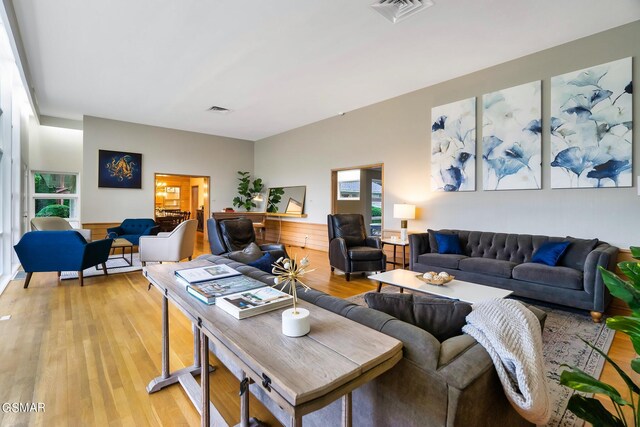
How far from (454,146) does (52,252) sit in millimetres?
6016

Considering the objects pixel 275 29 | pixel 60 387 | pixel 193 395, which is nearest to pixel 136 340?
pixel 60 387

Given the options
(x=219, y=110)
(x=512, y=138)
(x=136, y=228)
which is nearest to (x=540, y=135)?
(x=512, y=138)

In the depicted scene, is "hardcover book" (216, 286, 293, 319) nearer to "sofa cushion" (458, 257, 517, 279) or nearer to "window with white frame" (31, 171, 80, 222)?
"sofa cushion" (458, 257, 517, 279)

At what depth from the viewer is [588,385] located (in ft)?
3.13

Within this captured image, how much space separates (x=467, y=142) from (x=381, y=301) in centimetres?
417

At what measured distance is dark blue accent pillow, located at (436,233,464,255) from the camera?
14.5ft

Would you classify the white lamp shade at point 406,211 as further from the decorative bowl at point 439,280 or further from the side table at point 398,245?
the decorative bowl at point 439,280

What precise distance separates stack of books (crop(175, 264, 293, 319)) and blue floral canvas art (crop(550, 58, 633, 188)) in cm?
414

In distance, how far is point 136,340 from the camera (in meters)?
2.68

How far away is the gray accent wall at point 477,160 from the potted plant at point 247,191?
1869mm

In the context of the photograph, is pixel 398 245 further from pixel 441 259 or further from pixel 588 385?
pixel 588 385

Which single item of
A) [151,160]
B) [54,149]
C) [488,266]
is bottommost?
[488,266]

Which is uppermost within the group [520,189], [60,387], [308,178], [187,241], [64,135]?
[64,135]

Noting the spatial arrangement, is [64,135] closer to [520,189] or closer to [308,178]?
[308,178]
